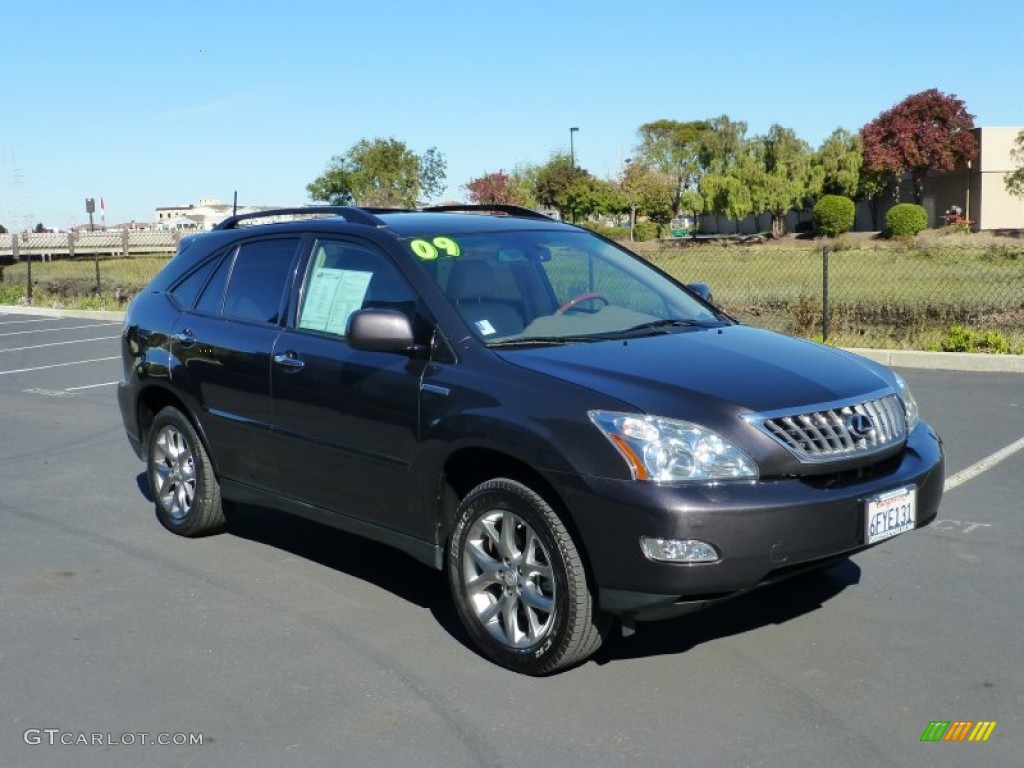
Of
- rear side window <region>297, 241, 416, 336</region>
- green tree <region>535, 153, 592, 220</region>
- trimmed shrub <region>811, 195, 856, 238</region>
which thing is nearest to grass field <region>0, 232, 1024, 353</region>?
rear side window <region>297, 241, 416, 336</region>

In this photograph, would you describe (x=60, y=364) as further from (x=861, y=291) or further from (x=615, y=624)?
(x=861, y=291)

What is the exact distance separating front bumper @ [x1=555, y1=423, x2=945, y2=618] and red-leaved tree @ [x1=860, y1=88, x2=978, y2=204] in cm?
6061

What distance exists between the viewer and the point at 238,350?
5922mm

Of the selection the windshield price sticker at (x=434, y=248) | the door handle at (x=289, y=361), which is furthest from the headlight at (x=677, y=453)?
the door handle at (x=289, y=361)

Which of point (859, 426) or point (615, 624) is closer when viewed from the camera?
point (859, 426)

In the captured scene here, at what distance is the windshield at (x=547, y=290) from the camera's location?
506 centimetres

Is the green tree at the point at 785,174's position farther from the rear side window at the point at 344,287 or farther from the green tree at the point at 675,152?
the rear side window at the point at 344,287

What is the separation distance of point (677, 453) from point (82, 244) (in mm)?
68527

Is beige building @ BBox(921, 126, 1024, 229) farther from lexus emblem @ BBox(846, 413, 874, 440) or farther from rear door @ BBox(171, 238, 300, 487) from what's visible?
lexus emblem @ BBox(846, 413, 874, 440)

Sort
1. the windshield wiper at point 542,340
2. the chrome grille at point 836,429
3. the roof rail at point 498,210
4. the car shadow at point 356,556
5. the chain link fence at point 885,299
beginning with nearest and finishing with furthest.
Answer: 1. the chrome grille at point 836,429
2. the windshield wiper at point 542,340
3. the car shadow at point 356,556
4. the roof rail at point 498,210
5. the chain link fence at point 885,299

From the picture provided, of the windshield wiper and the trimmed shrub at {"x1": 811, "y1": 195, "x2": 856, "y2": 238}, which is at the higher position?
the trimmed shrub at {"x1": 811, "y1": 195, "x2": 856, "y2": 238}

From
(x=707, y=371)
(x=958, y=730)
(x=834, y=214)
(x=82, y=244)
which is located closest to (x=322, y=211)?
(x=707, y=371)

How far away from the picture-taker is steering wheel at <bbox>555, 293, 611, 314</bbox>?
530 centimetres

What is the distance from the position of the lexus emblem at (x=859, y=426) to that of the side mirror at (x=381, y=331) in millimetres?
1765
